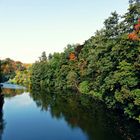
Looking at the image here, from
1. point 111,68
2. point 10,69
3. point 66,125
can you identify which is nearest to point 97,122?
point 66,125

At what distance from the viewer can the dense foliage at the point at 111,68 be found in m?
37.6

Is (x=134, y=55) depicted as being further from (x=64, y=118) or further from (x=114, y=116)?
(x=64, y=118)

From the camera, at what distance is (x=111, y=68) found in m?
46.8

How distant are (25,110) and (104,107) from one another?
51.7 feet

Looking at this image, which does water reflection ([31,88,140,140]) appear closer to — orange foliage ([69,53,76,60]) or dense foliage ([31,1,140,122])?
dense foliage ([31,1,140,122])

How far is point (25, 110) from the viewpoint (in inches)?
2093

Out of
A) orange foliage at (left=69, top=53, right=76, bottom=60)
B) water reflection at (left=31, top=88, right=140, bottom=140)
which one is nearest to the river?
water reflection at (left=31, top=88, right=140, bottom=140)

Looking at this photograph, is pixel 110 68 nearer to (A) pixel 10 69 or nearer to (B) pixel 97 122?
(B) pixel 97 122

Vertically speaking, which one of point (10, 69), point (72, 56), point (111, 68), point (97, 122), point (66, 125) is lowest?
point (66, 125)

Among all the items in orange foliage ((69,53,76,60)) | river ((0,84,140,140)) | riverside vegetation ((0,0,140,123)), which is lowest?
river ((0,84,140,140))

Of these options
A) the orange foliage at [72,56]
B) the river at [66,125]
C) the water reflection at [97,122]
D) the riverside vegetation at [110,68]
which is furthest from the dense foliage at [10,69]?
the river at [66,125]

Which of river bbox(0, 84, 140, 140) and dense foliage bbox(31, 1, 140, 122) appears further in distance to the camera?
dense foliage bbox(31, 1, 140, 122)

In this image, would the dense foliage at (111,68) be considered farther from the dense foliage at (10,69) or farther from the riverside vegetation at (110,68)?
the dense foliage at (10,69)

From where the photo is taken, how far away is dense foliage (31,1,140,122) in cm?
3759
